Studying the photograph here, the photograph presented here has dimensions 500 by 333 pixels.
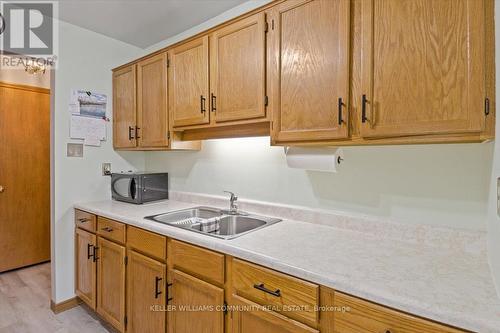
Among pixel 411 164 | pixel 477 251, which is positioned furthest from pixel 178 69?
pixel 477 251

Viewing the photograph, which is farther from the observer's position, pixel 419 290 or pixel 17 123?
pixel 17 123

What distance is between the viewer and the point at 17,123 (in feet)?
9.71

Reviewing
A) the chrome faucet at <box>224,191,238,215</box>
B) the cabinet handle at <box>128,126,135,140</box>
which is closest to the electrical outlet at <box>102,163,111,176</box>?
the cabinet handle at <box>128,126,135,140</box>

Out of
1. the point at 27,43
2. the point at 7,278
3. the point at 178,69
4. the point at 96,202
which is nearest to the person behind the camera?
the point at 178,69

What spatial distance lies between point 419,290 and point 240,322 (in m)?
0.74

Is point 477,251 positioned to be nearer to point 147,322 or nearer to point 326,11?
point 326,11

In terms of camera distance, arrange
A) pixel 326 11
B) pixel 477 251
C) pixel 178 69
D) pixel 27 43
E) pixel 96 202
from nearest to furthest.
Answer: pixel 477 251 → pixel 326 11 → pixel 178 69 → pixel 27 43 → pixel 96 202

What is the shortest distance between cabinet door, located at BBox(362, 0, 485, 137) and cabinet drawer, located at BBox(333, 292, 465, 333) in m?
0.65

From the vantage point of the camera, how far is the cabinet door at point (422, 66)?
3.12 feet

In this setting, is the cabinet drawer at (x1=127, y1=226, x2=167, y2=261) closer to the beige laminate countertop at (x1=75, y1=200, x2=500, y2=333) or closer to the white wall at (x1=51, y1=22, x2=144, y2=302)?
the beige laminate countertop at (x1=75, y1=200, x2=500, y2=333)

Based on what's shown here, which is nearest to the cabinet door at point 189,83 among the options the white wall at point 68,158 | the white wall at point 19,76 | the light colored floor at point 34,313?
the white wall at point 68,158

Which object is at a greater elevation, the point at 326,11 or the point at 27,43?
the point at 27,43

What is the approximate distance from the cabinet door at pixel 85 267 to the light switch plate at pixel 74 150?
0.63m

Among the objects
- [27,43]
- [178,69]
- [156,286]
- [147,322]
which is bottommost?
[147,322]
